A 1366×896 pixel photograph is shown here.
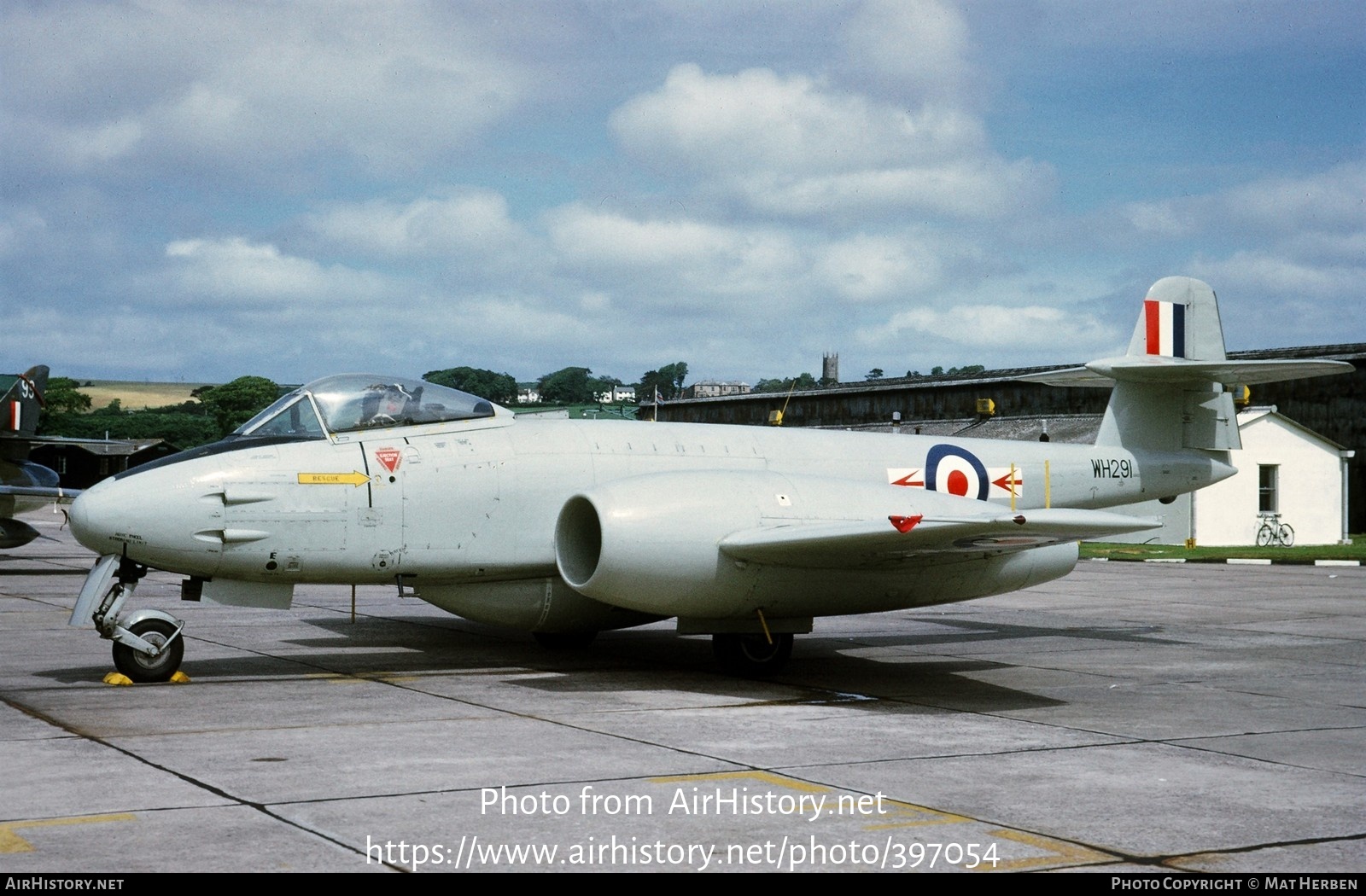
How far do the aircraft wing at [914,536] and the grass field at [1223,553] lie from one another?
21004 mm

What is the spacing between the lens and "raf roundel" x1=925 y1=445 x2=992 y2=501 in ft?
41.3

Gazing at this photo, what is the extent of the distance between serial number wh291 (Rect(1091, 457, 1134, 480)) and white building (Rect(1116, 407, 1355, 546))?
19584 mm

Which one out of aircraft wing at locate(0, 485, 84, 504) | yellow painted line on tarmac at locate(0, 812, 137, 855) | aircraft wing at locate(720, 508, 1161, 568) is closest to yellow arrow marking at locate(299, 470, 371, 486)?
aircraft wing at locate(720, 508, 1161, 568)

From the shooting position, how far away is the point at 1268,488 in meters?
34.7

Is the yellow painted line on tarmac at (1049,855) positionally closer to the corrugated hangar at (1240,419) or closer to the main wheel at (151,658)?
the main wheel at (151,658)

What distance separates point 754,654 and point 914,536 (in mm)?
2113

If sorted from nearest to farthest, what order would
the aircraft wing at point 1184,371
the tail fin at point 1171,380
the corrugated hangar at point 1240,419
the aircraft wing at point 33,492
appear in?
the aircraft wing at point 1184,371 < the tail fin at point 1171,380 < the aircraft wing at point 33,492 < the corrugated hangar at point 1240,419

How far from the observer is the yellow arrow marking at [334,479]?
405 inches

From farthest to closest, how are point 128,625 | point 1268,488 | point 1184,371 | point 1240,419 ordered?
point 1268,488, point 1240,419, point 1184,371, point 128,625

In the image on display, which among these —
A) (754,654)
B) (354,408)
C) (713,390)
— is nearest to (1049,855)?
(754,654)

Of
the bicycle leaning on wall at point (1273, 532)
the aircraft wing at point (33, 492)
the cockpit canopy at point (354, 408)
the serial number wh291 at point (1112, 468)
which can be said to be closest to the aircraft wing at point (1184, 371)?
the serial number wh291 at point (1112, 468)

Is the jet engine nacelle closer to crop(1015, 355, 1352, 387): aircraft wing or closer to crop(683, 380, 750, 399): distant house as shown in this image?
crop(1015, 355, 1352, 387): aircraft wing

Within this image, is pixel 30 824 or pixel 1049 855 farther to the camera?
pixel 30 824

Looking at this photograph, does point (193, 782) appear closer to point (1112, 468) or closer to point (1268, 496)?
point (1112, 468)
